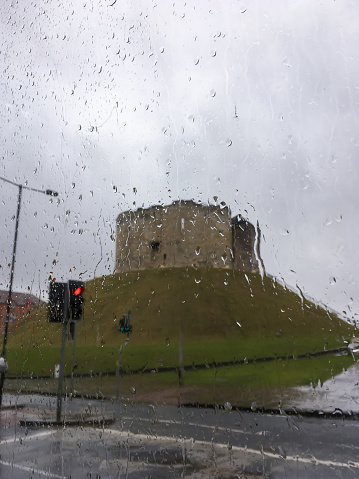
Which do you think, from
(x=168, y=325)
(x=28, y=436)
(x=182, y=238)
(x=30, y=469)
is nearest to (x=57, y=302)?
(x=28, y=436)

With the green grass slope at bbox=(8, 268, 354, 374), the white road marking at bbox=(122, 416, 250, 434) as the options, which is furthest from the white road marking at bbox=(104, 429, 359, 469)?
the green grass slope at bbox=(8, 268, 354, 374)

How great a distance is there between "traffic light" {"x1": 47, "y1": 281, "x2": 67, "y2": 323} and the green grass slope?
50.0 ft

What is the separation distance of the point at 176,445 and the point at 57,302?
3.63m

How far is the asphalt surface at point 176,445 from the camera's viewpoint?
4578 millimetres

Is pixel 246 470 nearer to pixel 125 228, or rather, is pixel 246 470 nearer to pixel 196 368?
pixel 196 368

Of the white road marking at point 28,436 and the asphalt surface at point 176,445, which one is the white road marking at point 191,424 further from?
the white road marking at point 28,436

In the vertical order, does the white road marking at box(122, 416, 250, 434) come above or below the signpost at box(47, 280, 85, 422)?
below

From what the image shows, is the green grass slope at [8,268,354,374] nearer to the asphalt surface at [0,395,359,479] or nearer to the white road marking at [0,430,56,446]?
the asphalt surface at [0,395,359,479]

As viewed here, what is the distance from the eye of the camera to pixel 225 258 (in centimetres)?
5869

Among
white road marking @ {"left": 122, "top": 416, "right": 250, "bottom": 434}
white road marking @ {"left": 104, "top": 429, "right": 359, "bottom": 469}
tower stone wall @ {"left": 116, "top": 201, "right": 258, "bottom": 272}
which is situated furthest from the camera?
tower stone wall @ {"left": 116, "top": 201, "right": 258, "bottom": 272}

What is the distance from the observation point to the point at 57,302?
8289mm

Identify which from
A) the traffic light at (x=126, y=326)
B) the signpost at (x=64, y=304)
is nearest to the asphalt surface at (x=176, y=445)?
the signpost at (x=64, y=304)

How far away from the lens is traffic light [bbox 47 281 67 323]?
8.24 meters

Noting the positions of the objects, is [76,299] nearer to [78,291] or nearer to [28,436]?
[78,291]
